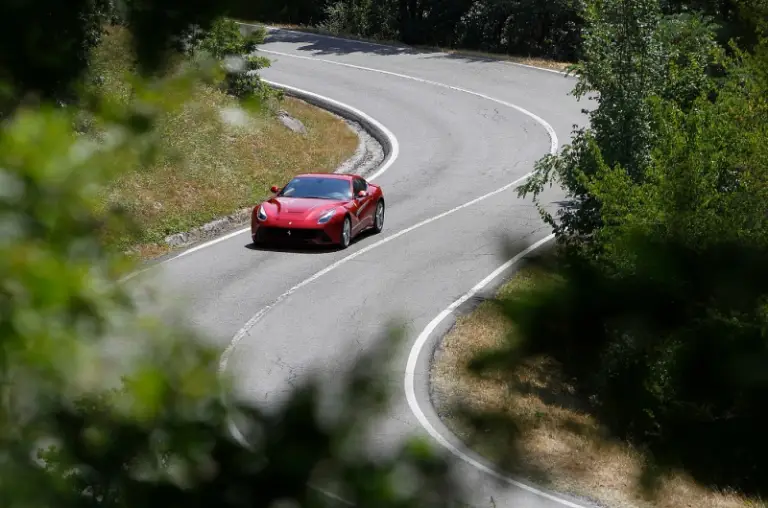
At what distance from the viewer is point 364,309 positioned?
1558cm

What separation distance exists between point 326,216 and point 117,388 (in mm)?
17290

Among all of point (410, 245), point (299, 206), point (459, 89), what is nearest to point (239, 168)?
point (299, 206)

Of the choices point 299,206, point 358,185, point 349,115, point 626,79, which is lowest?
point 349,115

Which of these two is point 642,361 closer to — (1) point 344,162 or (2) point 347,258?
(2) point 347,258

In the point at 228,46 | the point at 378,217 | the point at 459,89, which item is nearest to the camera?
the point at 228,46

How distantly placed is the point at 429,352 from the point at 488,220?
23.7ft

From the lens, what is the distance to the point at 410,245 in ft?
64.3

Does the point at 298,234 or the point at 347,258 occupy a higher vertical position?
the point at 298,234

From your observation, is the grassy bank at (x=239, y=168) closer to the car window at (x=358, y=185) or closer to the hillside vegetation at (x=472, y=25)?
the car window at (x=358, y=185)

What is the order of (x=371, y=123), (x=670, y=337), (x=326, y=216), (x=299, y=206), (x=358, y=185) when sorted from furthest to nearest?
(x=371, y=123)
(x=358, y=185)
(x=299, y=206)
(x=326, y=216)
(x=670, y=337)

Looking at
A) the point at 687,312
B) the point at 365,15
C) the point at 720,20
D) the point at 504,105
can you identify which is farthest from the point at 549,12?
the point at 687,312

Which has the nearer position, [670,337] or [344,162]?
[670,337]

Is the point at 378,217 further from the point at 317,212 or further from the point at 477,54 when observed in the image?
the point at 477,54

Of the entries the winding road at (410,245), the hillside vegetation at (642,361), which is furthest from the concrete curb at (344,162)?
the hillside vegetation at (642,361)
